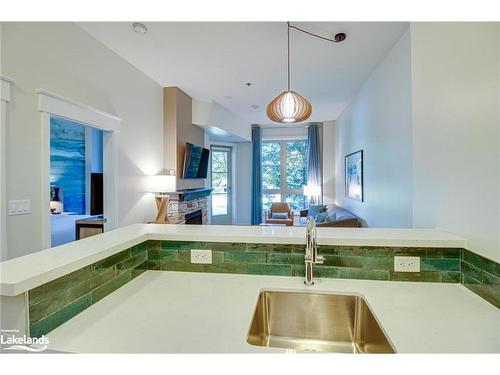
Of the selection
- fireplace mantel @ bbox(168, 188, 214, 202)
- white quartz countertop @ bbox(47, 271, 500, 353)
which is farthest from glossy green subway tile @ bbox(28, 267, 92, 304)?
fireplace mantel @ bbox(168, 188, 214, 202)

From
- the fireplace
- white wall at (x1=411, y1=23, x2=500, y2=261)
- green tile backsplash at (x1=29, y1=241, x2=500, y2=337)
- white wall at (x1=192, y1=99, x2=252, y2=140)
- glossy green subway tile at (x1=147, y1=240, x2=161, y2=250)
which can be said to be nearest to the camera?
green tile backsplash at (x1=29, y1=241, x2=500, y2=337)

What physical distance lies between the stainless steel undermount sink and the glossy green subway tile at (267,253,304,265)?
168 mm

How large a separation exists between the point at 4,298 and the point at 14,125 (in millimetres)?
1764

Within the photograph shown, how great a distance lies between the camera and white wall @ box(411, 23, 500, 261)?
171cm

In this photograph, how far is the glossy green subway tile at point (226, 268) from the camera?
49.5 inches

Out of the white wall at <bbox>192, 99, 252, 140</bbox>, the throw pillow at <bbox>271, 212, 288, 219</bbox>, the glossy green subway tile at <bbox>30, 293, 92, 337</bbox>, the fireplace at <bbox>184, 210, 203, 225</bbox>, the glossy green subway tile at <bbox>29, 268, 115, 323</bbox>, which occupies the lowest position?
the throw pillow at <bbox>271, 212, 288, 219</bbox>

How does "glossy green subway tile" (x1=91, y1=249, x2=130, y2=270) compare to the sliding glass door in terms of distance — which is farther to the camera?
the sliding glass door

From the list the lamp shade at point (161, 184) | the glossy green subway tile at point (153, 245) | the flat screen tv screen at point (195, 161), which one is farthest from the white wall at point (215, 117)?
the glossy green subway tile at point (153, 245)

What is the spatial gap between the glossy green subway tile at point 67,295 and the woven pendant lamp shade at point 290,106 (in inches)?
84.3

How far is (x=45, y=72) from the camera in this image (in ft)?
6.90

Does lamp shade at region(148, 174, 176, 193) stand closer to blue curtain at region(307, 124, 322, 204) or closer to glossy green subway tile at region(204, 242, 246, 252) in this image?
glossy green subway tile at region(204, 242, 246, 252)

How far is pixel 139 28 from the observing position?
2348 mm
